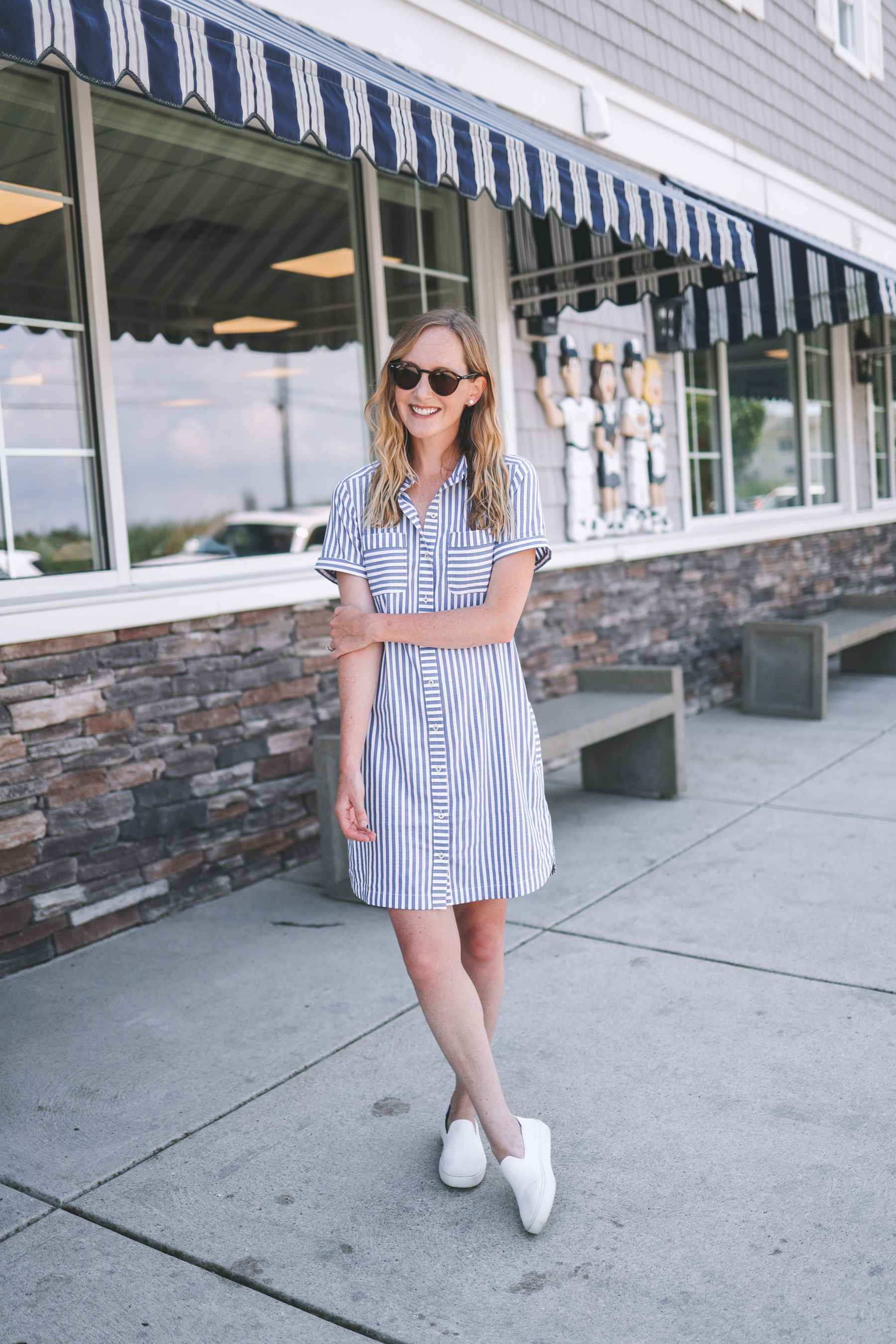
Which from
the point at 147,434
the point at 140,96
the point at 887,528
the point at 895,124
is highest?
the point at 895,124

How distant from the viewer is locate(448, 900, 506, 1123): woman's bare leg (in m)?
2.38

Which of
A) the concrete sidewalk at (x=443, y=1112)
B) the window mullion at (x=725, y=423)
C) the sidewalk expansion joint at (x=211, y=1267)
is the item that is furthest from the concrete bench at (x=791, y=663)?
the sidewalk expansion joint at (x=211, y=1267)

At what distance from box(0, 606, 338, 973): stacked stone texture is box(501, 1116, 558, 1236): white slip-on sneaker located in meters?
2.09

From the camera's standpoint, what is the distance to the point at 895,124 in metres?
10.1

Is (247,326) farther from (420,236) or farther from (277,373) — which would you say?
(420,236)

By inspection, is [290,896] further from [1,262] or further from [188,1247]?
[1,262]

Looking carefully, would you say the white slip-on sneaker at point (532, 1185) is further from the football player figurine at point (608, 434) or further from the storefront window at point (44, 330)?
the football player figurine at point (608, 434)

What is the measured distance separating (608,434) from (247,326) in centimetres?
233

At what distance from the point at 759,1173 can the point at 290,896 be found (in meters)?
2.34

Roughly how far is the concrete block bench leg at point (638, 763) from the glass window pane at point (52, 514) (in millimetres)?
2544

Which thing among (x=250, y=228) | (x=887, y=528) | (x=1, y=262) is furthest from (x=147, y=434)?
(x=887, y=528)

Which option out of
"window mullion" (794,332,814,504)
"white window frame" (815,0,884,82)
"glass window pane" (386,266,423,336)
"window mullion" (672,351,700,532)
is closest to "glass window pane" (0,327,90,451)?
"glass window pane" (386,266,423,336)

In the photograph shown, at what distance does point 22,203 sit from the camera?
394 centimetres

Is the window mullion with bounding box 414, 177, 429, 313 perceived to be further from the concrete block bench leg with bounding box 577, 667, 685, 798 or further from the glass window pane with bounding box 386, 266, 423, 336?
the concrete block bench leg with bounding box 577, 667, 685, 798
